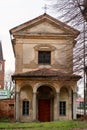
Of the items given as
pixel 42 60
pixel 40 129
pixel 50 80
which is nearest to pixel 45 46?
pixel 42 60

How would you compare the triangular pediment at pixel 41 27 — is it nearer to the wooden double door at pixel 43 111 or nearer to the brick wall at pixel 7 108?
the wooden double door at pixel 43 111

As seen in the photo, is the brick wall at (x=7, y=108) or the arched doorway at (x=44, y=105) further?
the brick wall at (x=7, y=108)

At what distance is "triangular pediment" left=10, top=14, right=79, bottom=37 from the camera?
135 ft

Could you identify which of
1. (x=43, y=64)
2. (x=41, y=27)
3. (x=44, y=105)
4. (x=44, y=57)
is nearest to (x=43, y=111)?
(x=44, y=105)

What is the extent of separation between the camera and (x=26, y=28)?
4116 centimetres

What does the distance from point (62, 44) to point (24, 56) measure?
3.91m

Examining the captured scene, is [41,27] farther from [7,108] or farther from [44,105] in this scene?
[7,108]

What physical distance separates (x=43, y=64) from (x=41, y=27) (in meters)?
3.69

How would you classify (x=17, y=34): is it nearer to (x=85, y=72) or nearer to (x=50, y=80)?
(x=50, y=80)

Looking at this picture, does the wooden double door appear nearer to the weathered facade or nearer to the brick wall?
the weathered facade

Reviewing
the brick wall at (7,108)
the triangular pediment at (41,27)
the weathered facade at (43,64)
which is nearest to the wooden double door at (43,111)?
the weathered facade at (43,64)

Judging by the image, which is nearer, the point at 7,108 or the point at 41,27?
the point at 41,27

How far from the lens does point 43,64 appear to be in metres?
41.2

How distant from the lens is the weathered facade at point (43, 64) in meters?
39.9
